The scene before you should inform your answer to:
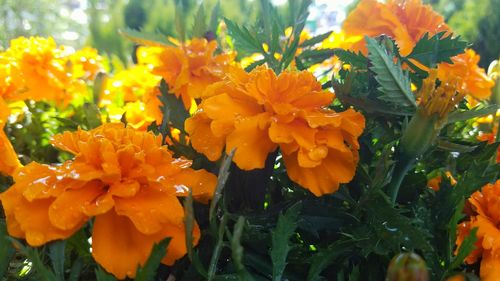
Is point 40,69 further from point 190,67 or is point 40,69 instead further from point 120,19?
point 120,19

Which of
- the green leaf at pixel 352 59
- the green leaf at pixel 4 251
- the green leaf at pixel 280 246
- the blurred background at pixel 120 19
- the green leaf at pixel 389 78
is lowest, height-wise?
the blurred background at pixel 120 19

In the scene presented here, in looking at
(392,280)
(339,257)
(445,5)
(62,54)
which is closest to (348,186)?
(339,257)

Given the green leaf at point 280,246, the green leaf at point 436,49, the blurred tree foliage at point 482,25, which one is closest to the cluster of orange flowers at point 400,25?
the green leaf at point 436,49

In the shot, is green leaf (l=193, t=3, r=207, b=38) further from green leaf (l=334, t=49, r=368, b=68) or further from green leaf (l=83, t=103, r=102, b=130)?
green leaf (l=334, t=49, r=368, b=68)

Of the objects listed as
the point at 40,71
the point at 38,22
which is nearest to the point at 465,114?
the point at 40,71

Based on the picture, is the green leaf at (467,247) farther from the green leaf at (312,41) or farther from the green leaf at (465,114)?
the green leaf at (312,41)

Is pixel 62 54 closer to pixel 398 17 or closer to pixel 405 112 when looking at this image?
pixel 398 17
